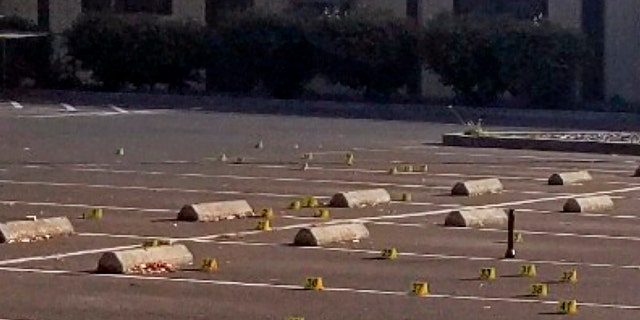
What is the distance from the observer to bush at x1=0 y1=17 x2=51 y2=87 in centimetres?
4925

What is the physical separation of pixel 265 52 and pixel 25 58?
7235 millimetres

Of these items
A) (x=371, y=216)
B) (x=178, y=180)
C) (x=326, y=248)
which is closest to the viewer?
(x=326, y=248)

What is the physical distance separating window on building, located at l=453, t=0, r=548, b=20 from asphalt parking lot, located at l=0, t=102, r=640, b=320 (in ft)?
49.1

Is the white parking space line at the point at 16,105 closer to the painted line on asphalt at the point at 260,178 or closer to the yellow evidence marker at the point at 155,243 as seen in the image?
the painted line on asphalt at the point at 260,178

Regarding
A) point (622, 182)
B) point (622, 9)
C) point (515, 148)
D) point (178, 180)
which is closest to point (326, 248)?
point (178, 180)

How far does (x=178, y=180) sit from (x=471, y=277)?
934 cm

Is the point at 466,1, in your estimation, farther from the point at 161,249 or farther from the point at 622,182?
the point at 161,249

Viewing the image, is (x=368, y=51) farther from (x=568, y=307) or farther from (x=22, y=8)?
(x=568, y=307)

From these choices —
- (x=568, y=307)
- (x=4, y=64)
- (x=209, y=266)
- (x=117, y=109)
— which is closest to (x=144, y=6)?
(x=4, y=64)

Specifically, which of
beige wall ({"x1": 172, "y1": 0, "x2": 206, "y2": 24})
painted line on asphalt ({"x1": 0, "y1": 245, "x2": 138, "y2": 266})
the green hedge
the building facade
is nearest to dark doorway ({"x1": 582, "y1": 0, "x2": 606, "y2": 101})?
the building facade

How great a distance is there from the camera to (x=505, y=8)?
158 ft

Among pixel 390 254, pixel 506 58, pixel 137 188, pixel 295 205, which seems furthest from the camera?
pixel 506 58

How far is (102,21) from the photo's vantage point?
1914 inches

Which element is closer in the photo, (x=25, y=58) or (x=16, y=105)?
(x=16, y=105)
